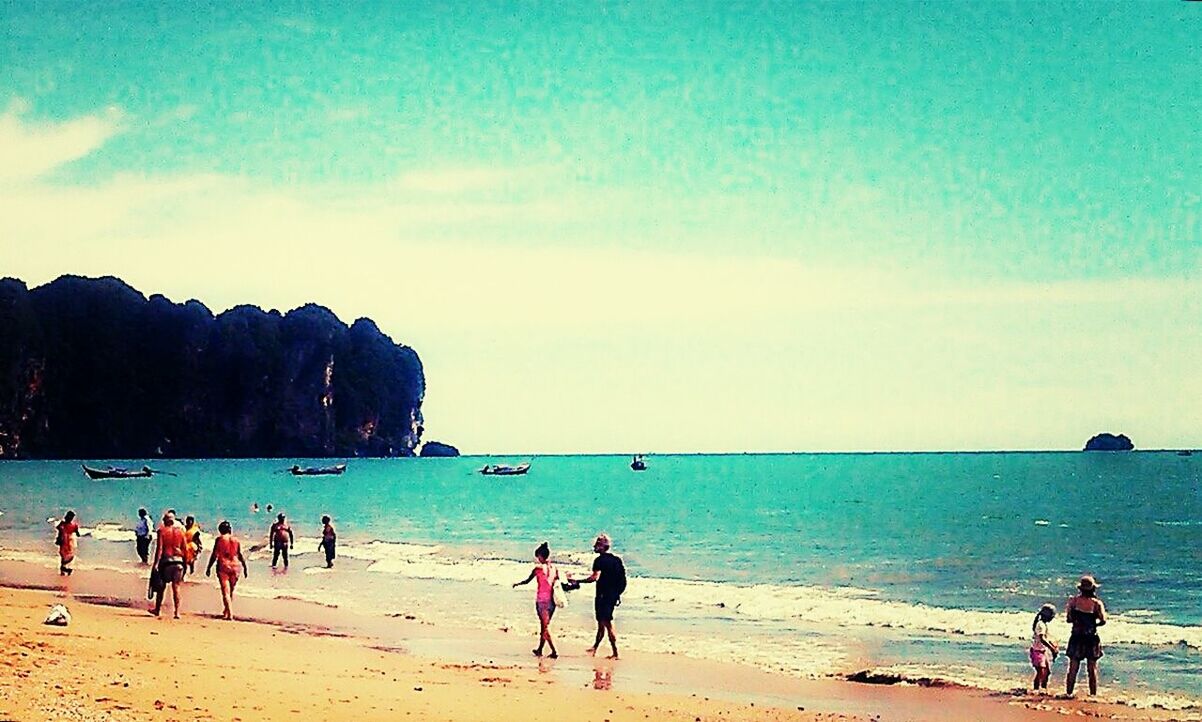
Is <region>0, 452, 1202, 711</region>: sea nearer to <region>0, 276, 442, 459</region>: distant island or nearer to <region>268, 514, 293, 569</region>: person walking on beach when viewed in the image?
<region>268, 514, 293, 569</region>: person walking on beach

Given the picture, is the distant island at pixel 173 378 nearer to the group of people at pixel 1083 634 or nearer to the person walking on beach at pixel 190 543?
the person walking on beach at pixel 190 543

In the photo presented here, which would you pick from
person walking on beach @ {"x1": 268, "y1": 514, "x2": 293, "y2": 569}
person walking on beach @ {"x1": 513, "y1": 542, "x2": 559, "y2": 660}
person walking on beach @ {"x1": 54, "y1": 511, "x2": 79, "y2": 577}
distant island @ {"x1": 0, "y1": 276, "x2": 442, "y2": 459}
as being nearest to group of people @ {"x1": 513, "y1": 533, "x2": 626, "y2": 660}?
person walking on beach @ {"x1": 513, "y1": 542, "x2": 559, "y2": 660}

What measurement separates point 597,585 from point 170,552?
6.97 meters

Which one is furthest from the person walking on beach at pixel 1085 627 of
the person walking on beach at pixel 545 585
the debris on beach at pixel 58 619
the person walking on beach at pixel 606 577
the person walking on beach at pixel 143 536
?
the person walking on beach at pixel 143 536

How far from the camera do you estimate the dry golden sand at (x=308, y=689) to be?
1081 centimetres

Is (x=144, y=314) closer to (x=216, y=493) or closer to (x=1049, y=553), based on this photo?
(x=216, y=493)

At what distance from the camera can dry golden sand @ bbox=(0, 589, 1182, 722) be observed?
10812 millimetres

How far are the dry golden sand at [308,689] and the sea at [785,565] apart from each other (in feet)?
7.27

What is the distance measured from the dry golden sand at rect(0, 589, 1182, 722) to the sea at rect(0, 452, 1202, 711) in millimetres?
2215

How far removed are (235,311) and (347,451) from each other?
27690mm

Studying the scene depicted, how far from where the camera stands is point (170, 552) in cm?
1833

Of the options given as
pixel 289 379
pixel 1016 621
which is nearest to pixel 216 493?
pixel 1016 621

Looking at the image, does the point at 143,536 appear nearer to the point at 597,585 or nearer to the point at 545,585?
the point at 545,585

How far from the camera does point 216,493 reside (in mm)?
83438
